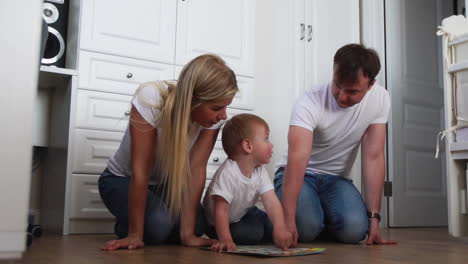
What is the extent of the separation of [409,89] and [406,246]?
1.54 meters

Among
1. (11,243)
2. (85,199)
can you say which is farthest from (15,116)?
(85,199)

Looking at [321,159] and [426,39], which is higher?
[426,39]

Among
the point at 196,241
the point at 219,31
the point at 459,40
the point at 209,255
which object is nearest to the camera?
the point at 209,255

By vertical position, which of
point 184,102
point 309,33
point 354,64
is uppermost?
point 309,33

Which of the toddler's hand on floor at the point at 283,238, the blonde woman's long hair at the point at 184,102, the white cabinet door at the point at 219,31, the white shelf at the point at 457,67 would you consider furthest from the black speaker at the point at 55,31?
the white shelf at the point at 457,67

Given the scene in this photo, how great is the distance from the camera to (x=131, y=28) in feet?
7.71

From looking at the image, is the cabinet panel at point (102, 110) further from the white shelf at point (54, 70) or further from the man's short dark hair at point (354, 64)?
the man's short dark hair at point (354, 64)

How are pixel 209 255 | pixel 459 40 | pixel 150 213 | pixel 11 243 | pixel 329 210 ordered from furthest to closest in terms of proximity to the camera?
pixel 459 40 < pixel 329 210 < pixel 150 213 < pixel 209 255 < pixel 11 243

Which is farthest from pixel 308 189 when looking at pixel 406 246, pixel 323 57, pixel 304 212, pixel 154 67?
pixel 323 57

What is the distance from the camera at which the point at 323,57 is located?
2.82 m

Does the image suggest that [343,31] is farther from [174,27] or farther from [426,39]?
[174,27]

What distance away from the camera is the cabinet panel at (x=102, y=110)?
2.19 meters

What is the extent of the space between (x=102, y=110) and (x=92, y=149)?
0.55 feet

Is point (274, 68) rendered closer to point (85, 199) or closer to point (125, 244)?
point (85, 199)
